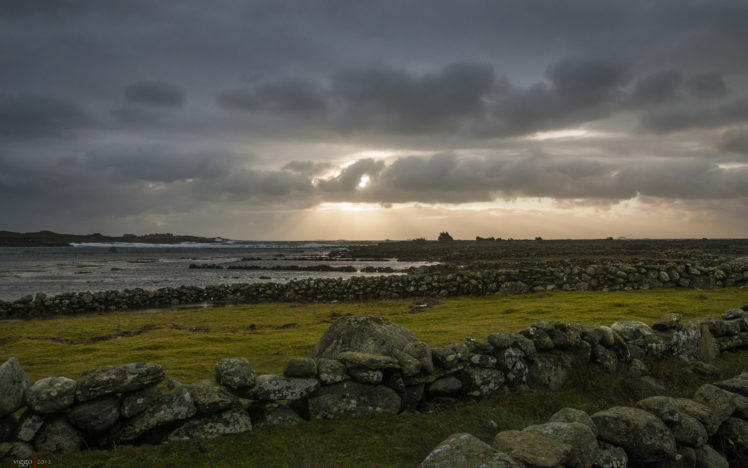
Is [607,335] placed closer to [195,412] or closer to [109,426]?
[195,412]

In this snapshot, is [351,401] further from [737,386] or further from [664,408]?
[737,386]

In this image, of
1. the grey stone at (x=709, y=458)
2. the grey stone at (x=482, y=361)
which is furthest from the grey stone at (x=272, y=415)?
the grey stone at (x=709, y=458)

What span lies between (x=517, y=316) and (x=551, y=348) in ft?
26.2

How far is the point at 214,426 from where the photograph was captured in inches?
275

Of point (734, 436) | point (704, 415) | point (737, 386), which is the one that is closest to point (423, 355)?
point (704, 415)

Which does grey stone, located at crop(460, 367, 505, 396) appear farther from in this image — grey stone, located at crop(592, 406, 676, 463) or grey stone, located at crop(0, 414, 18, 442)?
grey stone, located at crop(0, 414, 18, 442)

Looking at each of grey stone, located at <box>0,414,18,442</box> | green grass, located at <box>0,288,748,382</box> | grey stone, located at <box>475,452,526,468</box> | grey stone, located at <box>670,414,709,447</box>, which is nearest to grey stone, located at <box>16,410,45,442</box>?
grey stone, located at <box>0,414,18,442</box>

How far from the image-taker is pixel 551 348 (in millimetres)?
10117

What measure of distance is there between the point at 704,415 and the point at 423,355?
466 centimetres

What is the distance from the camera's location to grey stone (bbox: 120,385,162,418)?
269 inches

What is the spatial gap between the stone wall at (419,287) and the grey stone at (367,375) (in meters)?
20.1

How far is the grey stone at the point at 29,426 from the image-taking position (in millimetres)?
6398

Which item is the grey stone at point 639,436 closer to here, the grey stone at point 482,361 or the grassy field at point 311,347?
the grassy field at point 311,347

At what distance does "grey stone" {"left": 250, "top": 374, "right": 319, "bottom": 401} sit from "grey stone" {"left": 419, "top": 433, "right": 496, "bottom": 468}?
3092mm
